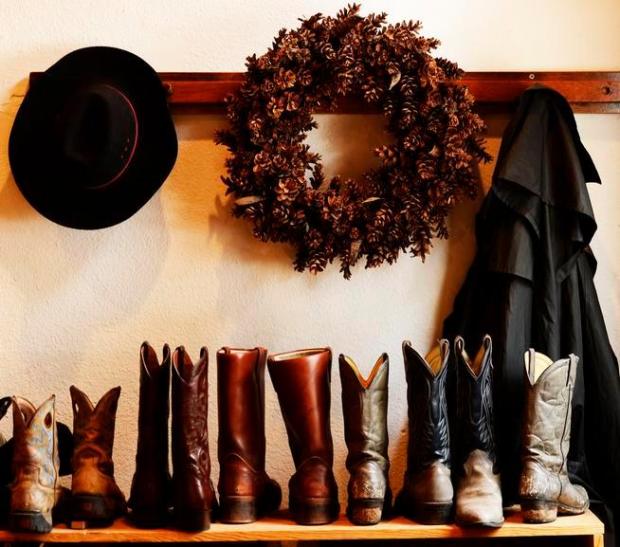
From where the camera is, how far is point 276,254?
2199 mm

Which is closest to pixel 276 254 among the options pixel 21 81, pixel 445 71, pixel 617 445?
pixel 445 71

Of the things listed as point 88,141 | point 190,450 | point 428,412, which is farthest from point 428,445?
point 88,141

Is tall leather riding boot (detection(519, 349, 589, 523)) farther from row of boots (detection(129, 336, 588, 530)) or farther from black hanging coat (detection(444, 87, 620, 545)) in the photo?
black hanging coat (detection(444, 87, 620, 545))

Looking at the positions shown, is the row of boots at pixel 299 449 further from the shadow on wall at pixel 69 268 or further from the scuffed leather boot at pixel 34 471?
the shadow on wall at pixel 69 268

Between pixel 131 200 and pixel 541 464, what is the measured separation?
1055 millimetres

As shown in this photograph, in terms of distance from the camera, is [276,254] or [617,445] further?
[276,254]

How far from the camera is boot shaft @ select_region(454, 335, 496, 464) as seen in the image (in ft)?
5.83

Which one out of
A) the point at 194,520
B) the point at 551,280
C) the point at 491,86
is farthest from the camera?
the point at 491,86

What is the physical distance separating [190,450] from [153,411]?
0.40 ft

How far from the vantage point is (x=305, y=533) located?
1.73 meters

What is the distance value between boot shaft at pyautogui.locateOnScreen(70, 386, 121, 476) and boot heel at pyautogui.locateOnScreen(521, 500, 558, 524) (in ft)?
2.62

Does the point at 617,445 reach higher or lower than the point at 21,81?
A: lower

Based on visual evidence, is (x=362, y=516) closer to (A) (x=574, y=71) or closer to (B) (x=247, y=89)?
(B) (x=247, y=89)

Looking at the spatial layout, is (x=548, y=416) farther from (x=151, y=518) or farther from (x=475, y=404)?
(x=151, y=518)
